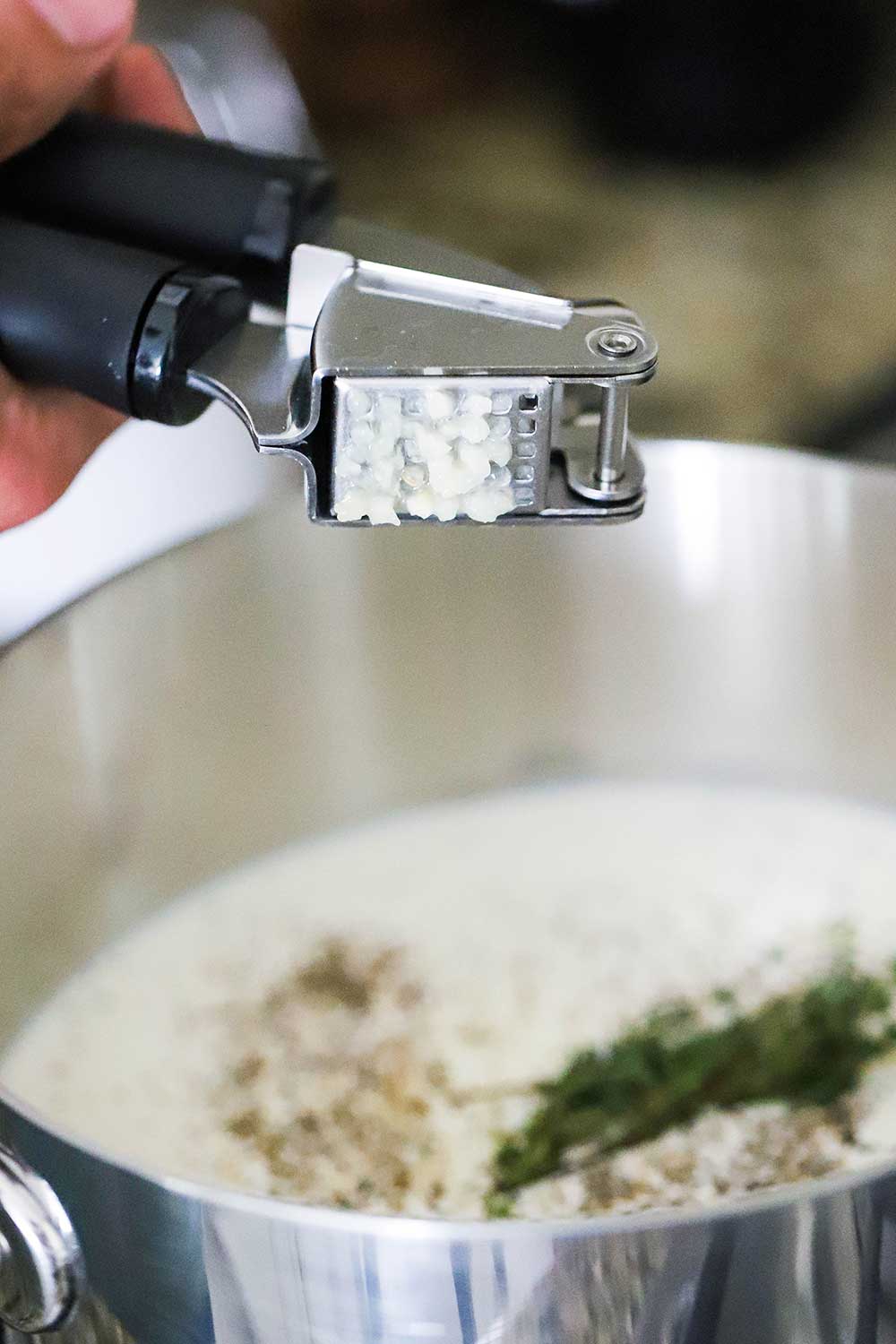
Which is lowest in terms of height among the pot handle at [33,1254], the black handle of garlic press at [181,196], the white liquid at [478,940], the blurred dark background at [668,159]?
the pot handle at [33,1254]

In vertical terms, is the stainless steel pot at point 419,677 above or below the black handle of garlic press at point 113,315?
below

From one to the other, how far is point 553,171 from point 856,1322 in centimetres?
115

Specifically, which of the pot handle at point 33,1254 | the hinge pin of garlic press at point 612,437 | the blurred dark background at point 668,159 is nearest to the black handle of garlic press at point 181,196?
the hinge pin of garlic press at point 612,437

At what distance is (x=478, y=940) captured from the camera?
2.47ft

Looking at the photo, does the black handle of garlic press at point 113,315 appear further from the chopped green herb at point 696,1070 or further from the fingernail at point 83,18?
the chopped green herb at point 696,1070

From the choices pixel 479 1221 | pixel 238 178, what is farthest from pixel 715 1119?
pixel 238 178

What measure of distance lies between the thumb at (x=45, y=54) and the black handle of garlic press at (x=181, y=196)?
0.05 feet

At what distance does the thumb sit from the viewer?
539 mm

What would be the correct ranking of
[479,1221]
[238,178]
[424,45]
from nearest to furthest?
[479,1221]
[238,178]
[424,45]

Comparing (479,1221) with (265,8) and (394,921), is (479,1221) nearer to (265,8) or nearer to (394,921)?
(394,921)

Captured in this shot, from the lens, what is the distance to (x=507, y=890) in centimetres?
78

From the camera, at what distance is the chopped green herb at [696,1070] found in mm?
640

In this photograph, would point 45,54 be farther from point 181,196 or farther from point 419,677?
point 419,677

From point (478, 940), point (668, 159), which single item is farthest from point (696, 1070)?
point (668, 159)
